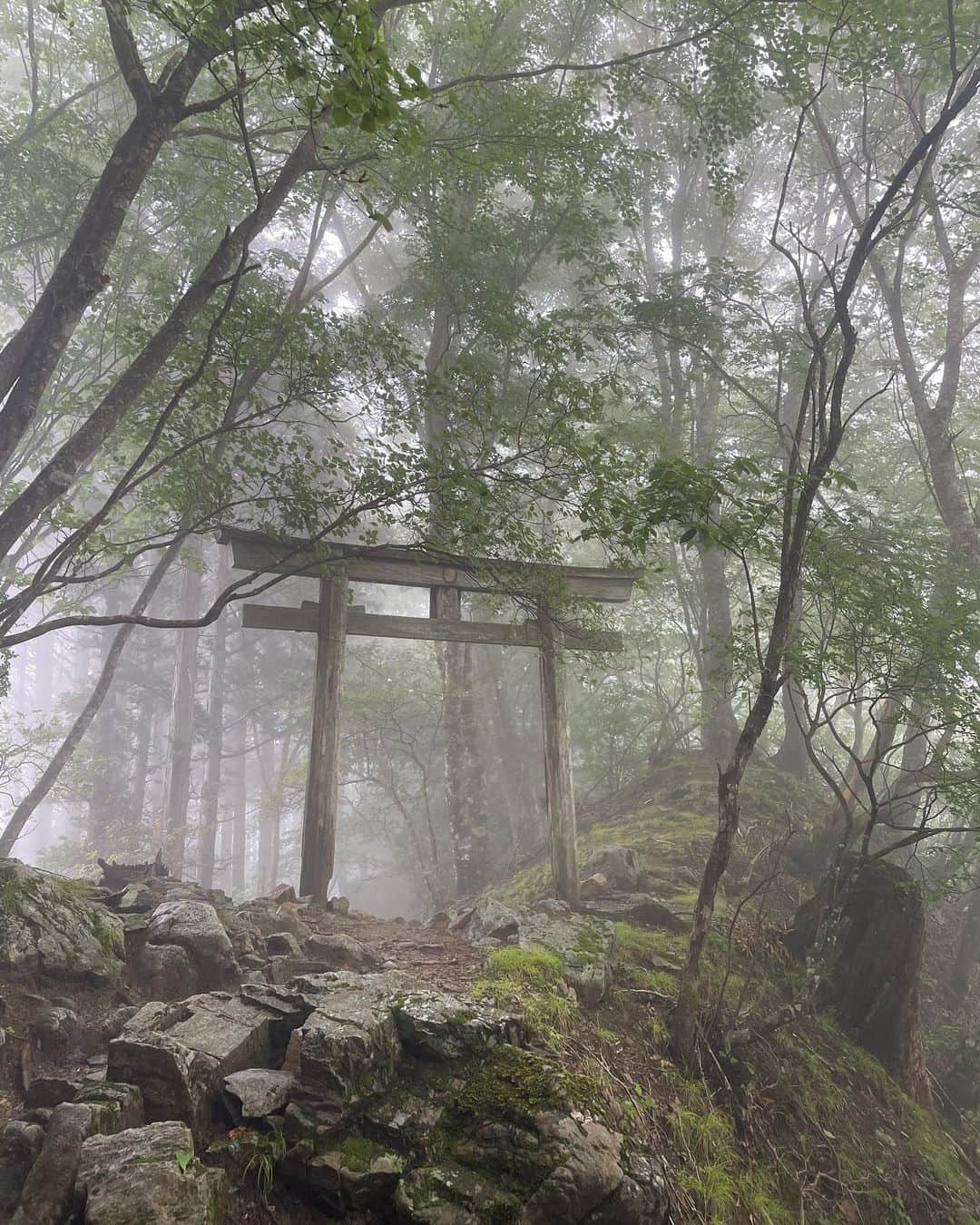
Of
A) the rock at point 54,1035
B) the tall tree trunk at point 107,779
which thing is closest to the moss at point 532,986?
the rock at point 54,1035

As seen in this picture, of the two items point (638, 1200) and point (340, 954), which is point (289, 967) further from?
point (638, 1200)

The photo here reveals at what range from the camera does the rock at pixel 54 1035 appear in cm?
348

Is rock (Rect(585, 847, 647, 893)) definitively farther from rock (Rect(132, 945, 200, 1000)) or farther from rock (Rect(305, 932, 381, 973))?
rock (Rect(132, 945, 200, 1000))

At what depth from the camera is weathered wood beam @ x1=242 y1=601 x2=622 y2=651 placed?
738 centimetres

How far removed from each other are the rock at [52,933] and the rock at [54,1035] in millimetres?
509

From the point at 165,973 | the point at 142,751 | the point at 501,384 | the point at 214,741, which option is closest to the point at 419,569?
the point at 165,973

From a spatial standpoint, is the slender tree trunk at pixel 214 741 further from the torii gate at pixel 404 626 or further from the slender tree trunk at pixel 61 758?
the torii gate at pixel 404 626

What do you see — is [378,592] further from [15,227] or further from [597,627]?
[597,627]

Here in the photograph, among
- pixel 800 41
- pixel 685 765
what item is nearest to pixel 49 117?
pixel 800 41

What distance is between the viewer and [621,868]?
8.37m

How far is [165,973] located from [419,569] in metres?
4.48

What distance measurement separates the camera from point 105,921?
464cm

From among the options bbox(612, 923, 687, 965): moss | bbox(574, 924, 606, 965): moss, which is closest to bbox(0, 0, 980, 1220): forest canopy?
bbox(612, 923, 687, 965): moss

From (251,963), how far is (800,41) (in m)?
10.2
